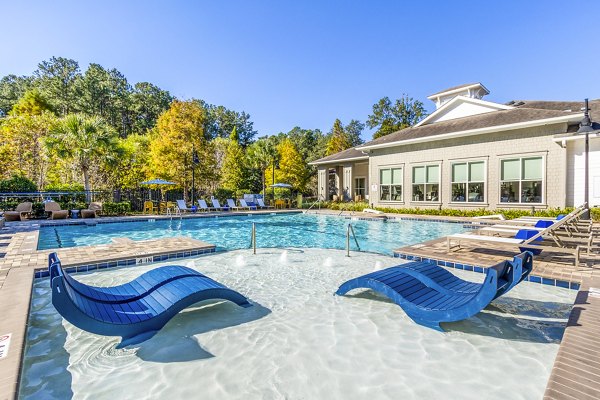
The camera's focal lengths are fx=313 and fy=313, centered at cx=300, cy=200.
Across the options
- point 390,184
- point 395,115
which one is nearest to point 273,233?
point 390,184

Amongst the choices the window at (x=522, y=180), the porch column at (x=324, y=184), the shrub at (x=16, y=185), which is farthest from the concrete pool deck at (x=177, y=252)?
the porch column at (x=324, y=184)

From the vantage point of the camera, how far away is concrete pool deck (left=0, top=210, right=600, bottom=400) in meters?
2.32

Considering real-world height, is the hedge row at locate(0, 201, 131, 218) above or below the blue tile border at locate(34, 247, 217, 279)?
above

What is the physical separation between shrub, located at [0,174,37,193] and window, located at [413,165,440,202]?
21.6m

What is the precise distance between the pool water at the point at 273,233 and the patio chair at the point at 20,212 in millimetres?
2718

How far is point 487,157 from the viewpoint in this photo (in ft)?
53.5

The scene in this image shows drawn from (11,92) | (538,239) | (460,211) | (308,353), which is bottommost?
(308,353)

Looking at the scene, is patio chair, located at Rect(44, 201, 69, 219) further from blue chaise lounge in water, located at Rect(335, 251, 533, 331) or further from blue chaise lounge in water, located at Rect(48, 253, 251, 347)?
blue chaise lounge in water, located at Rect(335, 251, 533, 331)

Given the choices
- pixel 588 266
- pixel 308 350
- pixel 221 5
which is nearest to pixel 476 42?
pixel 221 5

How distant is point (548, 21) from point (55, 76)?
46397 millimetres

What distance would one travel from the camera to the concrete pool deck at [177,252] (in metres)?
2.32

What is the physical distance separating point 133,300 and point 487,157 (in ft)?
57.6

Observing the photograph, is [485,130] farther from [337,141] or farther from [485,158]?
[337,141]

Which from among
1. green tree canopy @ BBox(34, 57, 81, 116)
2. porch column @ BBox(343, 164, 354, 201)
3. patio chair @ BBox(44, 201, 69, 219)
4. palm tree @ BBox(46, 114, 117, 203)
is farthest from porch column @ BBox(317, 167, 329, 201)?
green tree canopy @ BBox(34, 57, 81, 116)
